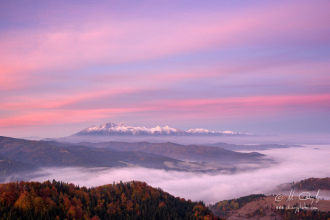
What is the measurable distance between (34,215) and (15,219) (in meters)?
15.6

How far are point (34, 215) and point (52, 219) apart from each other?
45.3 ft

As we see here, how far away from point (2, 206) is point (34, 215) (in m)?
26.3

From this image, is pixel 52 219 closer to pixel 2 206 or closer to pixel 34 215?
pixel 34 215

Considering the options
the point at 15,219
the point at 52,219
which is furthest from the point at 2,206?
the point at 52,219

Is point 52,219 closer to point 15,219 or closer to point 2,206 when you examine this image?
point 15,219

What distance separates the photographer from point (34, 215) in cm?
19762

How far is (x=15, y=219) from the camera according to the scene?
7234 inches

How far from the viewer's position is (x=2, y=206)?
198875mm

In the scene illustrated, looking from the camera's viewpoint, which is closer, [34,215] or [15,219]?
[15,219]

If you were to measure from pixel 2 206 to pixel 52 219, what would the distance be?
4000cm

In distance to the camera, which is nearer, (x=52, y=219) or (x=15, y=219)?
(x=15, y=219)

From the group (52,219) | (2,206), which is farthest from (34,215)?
(2,206)

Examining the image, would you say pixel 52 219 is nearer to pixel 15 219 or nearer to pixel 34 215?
pixel 34 215

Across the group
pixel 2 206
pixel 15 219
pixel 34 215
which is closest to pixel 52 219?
pixel 34 215
